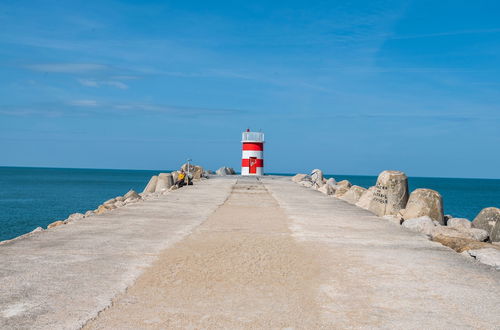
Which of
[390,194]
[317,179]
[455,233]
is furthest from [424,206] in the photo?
[317,179]

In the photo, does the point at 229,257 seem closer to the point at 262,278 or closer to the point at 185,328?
the point at 262,278

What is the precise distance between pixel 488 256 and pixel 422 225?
9.52 ft

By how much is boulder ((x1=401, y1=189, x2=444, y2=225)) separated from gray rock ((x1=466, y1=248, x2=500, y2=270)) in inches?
182

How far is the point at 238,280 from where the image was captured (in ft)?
16.1

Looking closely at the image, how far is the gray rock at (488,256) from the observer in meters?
5.88

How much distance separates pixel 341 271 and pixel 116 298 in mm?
2249

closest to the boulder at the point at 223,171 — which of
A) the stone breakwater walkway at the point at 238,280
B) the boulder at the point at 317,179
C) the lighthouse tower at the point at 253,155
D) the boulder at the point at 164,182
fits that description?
the lighthouse tower at the point at 253,155

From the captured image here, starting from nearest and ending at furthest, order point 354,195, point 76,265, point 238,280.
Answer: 1. point 238,280
2. point 76,265
3. point 354,195

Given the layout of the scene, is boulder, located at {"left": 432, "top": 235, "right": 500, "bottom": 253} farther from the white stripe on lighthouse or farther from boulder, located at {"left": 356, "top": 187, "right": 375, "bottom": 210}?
the white stripe on lighthouse

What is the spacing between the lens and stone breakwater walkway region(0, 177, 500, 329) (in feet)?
12.5

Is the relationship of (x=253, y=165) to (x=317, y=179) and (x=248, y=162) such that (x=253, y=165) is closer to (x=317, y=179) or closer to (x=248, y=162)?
(x=248, y=162)

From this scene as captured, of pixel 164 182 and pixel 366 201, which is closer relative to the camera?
pixel 366 201

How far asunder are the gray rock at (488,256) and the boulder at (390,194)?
542 cm

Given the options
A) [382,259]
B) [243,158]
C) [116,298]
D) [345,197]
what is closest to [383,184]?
[345,197]
